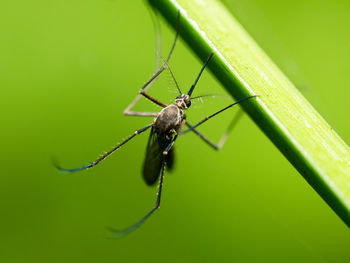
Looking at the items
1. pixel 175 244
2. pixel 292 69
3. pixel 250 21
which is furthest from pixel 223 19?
pixel 175 244

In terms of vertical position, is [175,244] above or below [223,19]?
below

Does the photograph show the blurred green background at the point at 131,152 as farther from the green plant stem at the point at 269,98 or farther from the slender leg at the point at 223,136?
the green plant stem at the point at 269,98

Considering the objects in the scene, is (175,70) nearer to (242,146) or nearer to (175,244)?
(242,146)

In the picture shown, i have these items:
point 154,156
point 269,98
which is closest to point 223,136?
point 154,156

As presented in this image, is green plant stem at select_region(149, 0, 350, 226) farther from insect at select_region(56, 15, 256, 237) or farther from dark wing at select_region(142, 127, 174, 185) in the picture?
dark wing at select_region(142, 127, 174, 185)

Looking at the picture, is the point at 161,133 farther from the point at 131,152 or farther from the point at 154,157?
the point at 131,152
